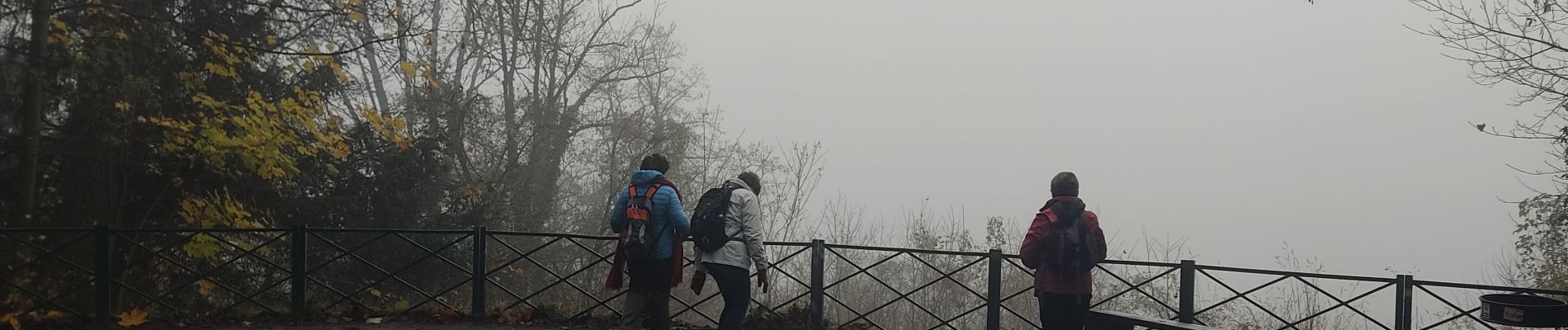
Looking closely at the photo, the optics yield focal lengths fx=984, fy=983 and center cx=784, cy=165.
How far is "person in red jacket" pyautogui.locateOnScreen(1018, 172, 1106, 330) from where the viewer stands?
6.07m

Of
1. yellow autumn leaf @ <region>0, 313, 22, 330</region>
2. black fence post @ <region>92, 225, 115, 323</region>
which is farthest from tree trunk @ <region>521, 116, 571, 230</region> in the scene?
yellow autumn leaf @ <region>0, 313, 22, 330</region>

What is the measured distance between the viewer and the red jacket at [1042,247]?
6.11m

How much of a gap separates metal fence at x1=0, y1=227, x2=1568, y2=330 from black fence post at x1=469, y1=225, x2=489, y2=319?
2cm

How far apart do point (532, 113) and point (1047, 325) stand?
15487mm

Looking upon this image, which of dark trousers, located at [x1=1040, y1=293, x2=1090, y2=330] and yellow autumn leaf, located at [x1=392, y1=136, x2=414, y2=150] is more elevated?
yellow autumn leaf, located at [x1=392, y1=136, x2=414, y2=150]

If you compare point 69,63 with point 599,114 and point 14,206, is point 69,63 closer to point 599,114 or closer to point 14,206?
point 14,206

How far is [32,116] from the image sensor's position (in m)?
9.31

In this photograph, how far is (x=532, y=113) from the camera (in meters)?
20.0

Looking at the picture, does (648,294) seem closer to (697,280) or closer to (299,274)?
(697,280)

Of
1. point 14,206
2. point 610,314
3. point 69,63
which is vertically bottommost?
point 610,314

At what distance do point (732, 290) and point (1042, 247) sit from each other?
1949 millimetres

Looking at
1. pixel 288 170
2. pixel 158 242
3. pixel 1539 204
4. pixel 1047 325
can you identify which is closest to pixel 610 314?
pixel 1047 325

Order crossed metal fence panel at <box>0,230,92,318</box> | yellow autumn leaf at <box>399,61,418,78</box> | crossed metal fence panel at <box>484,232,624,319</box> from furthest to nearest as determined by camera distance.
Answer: crossed metal fence panel at <box>484,232,624,319</box>, yellow autumn leaf at <box>399,61,418,78</box>, crossed metal fence panel at <box>0,230,92,318</box>

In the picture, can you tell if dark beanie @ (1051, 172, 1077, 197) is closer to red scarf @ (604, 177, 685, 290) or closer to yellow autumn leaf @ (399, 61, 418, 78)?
red scarf @ (604, 177, 685, 290)
